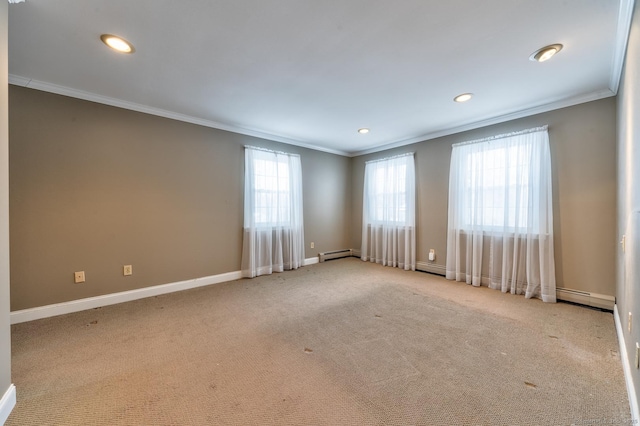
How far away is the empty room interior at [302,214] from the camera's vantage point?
160cm

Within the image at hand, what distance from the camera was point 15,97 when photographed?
2.53 meters

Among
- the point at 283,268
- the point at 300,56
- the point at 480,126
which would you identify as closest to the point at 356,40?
the point at 300,56

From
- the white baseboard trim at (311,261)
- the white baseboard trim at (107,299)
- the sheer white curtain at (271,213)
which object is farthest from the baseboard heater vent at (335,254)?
the white baseboard trim at (107,299)

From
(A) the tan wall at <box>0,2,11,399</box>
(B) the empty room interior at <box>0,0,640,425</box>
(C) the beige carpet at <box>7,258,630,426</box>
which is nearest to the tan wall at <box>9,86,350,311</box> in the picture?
(B) the empty room interior at <box>0,0,640,425</box>

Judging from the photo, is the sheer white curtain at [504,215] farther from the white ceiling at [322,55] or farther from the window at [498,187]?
the white ceiling at [322,55]

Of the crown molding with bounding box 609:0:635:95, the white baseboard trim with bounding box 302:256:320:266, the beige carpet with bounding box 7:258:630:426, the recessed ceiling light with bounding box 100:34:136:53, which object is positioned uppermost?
the recessed ceiling light with bounding box 100:34:136:53

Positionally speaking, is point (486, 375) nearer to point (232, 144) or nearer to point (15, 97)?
point (232, 144)

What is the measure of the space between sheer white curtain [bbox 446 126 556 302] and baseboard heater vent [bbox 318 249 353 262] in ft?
7.26

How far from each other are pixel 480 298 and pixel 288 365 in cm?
263

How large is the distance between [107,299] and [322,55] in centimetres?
352

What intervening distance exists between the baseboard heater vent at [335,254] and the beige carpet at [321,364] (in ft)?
7.07

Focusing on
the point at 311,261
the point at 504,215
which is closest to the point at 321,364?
the point at 504,215

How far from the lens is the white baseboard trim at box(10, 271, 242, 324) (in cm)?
258

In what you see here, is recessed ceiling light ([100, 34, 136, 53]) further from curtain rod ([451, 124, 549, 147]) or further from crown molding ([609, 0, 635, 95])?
curtain rod ([451, 124, 549, 147])
